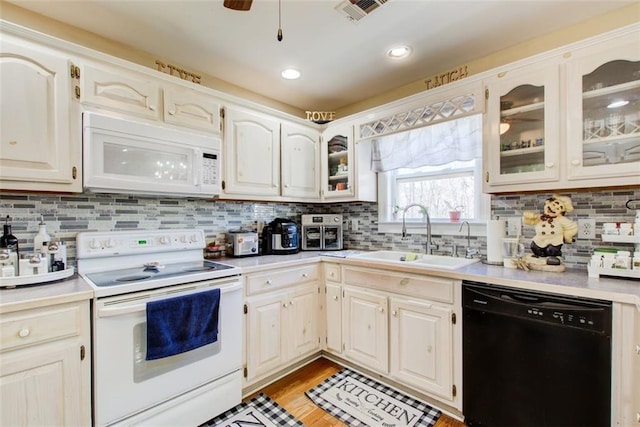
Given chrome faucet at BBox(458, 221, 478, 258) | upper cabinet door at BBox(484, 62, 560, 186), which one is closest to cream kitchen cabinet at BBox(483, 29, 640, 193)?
upper cabinet door at BBox(484, 62, 560, 186)

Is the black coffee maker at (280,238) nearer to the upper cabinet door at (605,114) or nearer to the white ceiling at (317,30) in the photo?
the white ceiling at (317,30)

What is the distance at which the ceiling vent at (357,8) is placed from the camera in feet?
5.02

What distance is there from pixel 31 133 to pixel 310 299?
1943mm

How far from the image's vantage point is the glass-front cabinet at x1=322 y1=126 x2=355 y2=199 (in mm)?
2648

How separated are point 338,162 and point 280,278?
1.28 meters

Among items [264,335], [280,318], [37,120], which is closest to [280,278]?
[280,318]

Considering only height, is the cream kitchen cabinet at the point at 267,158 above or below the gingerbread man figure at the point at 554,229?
above

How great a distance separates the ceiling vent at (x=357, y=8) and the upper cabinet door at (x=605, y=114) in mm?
1121

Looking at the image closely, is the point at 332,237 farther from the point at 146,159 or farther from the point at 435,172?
the point at 146,159

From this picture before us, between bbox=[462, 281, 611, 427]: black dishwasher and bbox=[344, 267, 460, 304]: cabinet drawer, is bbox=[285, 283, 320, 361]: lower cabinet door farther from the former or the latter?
bbox=[462, 281, 611, 427]: black dishwasher

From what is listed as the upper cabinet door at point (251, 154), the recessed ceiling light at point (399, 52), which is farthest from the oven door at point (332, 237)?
the recessed ceiling light at point (399, 52)

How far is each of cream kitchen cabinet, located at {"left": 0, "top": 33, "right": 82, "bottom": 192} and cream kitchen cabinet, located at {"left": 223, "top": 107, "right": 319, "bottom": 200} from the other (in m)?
0.89

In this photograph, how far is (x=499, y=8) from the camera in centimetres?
165

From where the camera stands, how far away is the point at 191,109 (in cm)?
200
